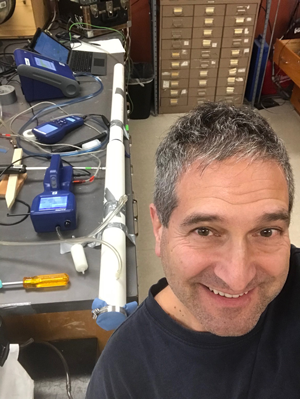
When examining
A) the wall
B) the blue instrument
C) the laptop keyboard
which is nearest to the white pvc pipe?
the blue instrument

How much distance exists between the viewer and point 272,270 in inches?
24.6

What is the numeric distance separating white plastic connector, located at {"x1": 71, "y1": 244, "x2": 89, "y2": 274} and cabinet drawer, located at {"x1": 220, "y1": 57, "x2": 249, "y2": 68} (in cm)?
282

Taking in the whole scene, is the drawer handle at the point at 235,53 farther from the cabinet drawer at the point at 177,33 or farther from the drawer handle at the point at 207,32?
the cabinet drawer at the point at 177,33

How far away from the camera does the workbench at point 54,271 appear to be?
0.82 metres

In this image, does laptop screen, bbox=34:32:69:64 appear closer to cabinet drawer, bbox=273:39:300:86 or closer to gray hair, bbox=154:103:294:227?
gray hair, bbox=154:103:294:227

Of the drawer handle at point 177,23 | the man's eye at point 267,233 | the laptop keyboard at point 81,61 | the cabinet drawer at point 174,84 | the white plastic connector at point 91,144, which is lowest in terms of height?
the cabinet drawer at point 174,84

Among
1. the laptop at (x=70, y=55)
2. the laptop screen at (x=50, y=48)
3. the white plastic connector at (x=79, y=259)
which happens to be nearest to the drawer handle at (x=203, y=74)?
the laptop at (x=70, y=55)

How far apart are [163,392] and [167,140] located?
0.56 metres

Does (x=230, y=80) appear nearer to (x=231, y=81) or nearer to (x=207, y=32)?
(x=231, y=81)

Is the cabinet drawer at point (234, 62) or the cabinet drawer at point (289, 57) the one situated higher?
the cabinet drawer at point (289, 57)

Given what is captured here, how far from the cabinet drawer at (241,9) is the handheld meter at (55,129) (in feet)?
7.16

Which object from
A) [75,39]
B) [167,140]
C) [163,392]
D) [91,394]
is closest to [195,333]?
[163,392]

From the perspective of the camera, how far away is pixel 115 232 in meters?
0.92

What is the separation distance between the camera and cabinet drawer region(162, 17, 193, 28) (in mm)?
2838
